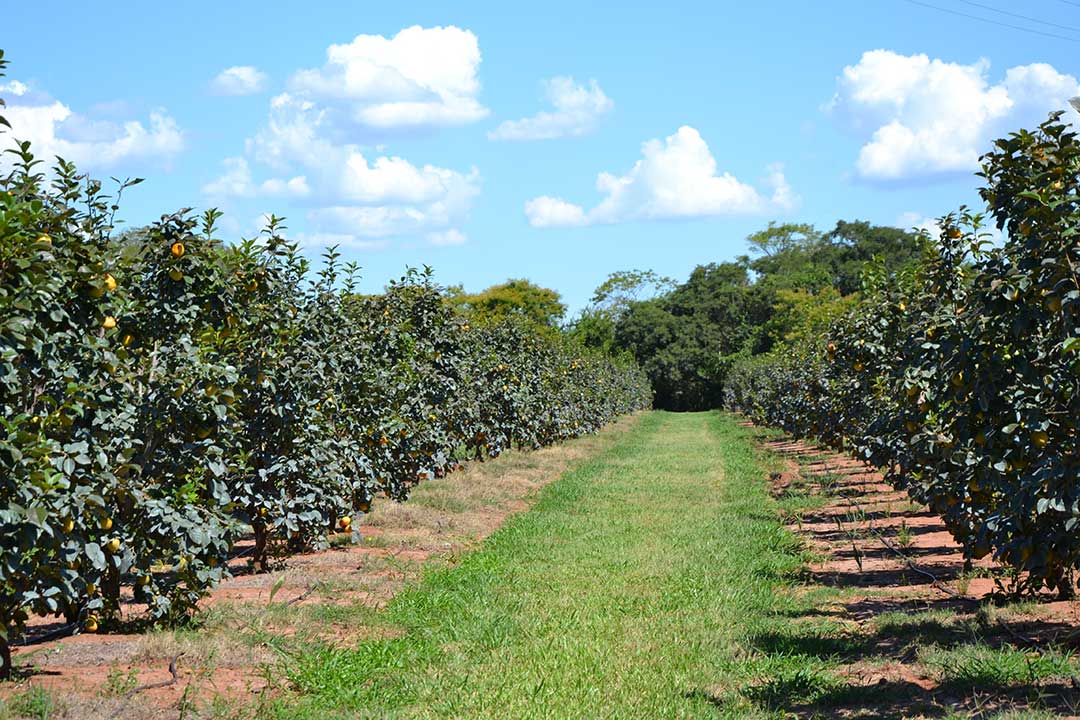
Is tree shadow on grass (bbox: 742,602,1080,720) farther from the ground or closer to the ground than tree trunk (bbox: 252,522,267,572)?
closer to the ground

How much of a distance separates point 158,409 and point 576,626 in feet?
11.1

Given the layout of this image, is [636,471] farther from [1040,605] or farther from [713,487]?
[1040,605]

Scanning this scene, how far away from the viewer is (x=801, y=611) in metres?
8.55

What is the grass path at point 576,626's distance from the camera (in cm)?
607

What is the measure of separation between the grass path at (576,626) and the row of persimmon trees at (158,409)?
128cm

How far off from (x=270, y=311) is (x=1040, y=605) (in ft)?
21.8

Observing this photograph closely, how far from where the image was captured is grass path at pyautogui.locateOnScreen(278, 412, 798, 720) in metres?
6.07

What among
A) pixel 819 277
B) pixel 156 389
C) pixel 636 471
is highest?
pixel 819 277

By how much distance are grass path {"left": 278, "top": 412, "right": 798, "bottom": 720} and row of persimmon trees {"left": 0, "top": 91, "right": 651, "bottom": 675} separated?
1.28 meters

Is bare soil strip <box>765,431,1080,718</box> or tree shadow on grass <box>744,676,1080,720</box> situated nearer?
tree shadow on grass <box>744,676,1080,720</box>

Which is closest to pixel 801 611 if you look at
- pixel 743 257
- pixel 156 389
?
pixel 156 389

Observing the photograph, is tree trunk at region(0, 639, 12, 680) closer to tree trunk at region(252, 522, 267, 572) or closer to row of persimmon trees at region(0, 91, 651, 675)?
row of persimmon trees at region(0, 91, 651, 675)

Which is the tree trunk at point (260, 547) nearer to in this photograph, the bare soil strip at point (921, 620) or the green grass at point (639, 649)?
the green grass at point (639, 649)

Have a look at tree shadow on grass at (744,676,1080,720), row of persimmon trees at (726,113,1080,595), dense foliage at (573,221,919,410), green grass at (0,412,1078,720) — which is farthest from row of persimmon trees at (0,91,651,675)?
dense foliage at (573,221,919,410)
